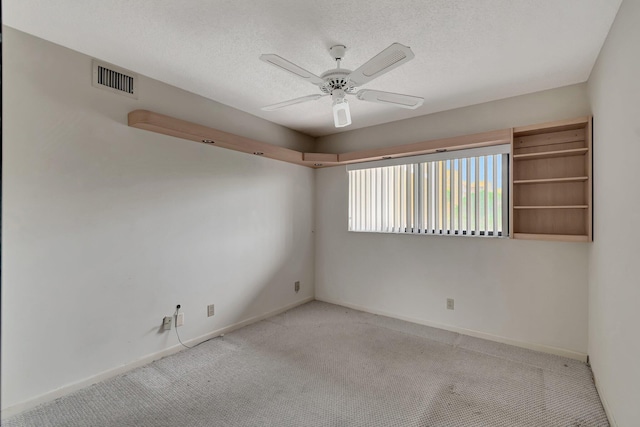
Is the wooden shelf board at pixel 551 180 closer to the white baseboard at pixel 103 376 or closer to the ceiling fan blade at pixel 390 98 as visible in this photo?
the ceiling fan blade at pixel 390 98

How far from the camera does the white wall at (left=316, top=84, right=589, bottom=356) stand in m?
3.09

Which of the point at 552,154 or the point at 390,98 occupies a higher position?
the point at 390,98

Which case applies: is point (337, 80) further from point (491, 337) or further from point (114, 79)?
point (491, 337)

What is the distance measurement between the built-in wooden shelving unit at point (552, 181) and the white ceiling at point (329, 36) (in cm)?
44

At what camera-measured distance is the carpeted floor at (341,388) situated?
224 centimetres

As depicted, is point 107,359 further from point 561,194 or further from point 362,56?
point 561,194

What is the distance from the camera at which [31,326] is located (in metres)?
2.33

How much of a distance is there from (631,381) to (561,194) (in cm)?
173

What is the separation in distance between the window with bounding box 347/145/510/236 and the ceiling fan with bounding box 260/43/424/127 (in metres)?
1.35

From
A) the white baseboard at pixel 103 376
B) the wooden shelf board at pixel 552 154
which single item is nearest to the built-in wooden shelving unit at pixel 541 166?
the wooden shelf board at pixel 552 154

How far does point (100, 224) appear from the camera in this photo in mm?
2646

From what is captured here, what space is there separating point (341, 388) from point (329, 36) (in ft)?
8.49

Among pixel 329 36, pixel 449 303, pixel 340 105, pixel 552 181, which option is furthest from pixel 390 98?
pixel 449 303

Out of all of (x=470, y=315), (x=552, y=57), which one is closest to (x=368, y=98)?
(x=552, y=57)
